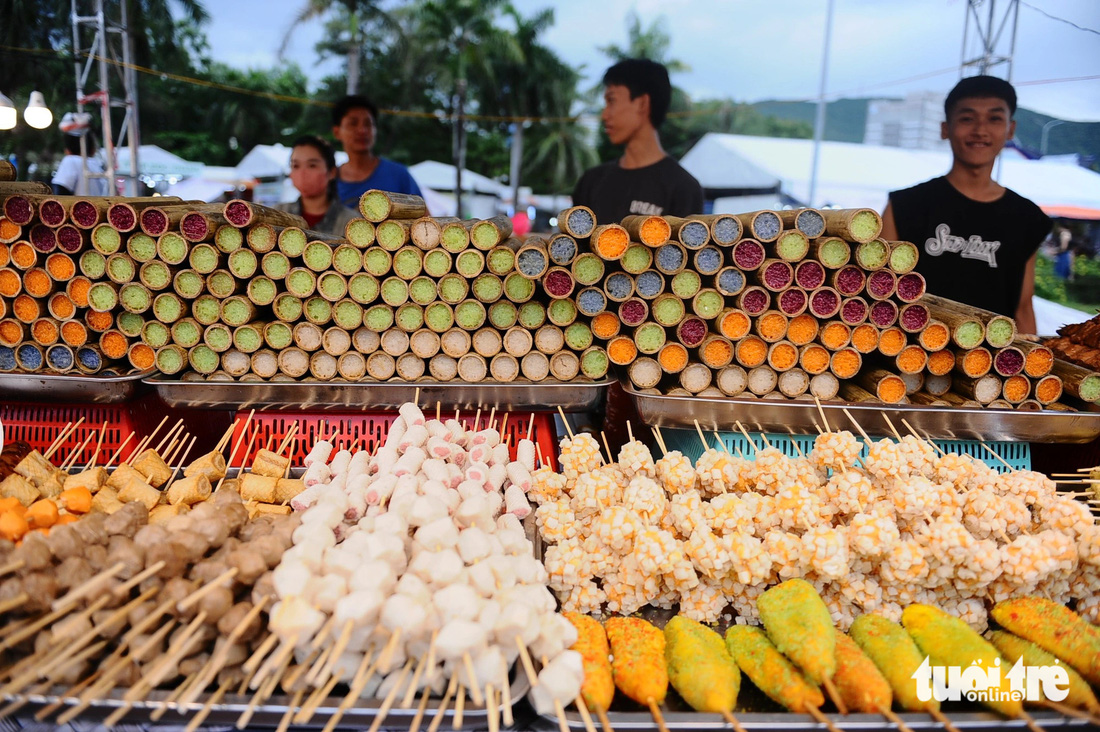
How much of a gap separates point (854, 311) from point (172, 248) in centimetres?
346

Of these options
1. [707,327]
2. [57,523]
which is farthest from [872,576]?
[57,523]

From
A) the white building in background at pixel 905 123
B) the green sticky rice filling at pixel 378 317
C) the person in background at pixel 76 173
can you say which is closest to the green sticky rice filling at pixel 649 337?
the green sticky rice filling at pixel 378 317

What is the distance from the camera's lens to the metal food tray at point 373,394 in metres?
3.32

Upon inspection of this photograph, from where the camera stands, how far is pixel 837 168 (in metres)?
17.3

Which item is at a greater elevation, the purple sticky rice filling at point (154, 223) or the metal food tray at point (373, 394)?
the purple sticky rice filling at point (154, 223)

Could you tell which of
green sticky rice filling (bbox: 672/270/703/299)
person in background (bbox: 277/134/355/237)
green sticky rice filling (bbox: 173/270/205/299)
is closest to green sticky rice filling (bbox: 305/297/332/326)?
green sticky rice filling (bbox: 173/270/205/299)

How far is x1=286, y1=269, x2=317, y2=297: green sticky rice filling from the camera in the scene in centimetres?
331

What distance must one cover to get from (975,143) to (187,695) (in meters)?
5.12

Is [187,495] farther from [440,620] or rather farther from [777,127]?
[777,127]

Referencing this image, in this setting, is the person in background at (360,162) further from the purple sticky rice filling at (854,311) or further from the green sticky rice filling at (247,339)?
the purple sticky rice filling at (854,311)

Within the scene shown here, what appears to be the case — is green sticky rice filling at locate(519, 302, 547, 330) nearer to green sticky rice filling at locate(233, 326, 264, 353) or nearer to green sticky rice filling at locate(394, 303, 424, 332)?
green sticky rice filling at locate(394, 303, 424, 332)

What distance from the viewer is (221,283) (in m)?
3.30

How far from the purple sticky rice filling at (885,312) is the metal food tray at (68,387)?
375cm

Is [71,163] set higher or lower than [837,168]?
lower
